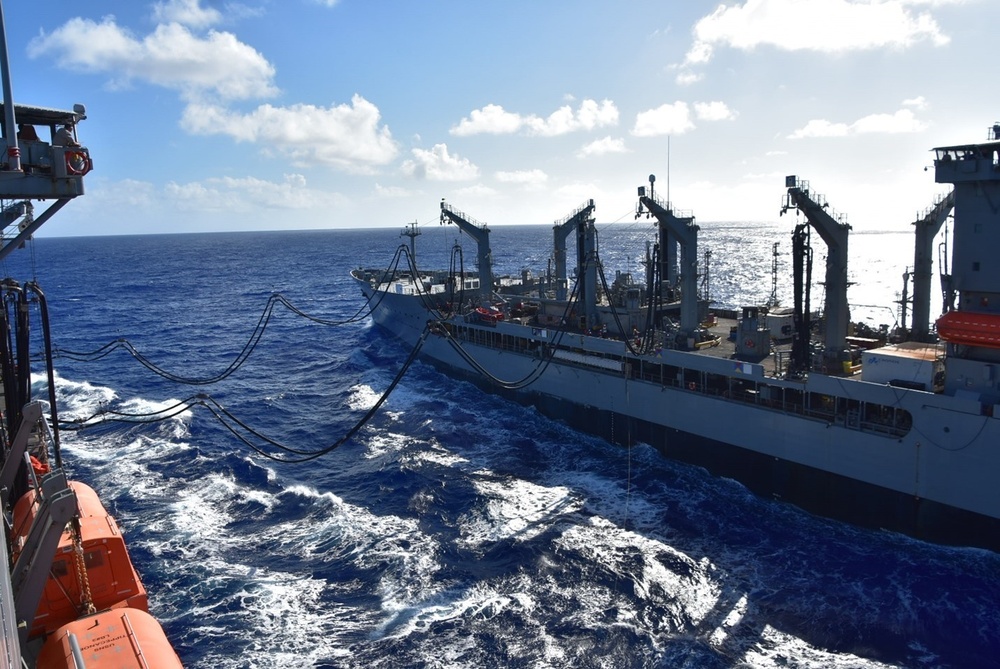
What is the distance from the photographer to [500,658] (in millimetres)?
20188

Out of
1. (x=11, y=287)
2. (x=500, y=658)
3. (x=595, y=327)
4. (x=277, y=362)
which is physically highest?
(x=11, y=287)

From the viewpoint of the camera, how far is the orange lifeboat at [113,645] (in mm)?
11367

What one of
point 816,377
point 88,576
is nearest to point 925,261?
point 816,377

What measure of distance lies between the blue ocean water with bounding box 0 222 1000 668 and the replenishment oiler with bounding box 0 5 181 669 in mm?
6242

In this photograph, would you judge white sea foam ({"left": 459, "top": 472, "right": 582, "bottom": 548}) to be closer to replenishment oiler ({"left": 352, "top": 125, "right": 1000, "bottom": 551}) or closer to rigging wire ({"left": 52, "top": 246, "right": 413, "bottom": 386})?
replenishment oiler ({"left": 352, "top": 125, "right": 1000, "bottom": 551})

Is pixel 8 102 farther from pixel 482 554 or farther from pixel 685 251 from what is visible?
pixel 685 251

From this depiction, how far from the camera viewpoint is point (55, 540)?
11531mm

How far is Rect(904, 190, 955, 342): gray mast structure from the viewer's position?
111 feet

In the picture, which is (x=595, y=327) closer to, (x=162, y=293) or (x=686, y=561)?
(x=686, y=561)

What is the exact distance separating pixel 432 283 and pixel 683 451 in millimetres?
36403

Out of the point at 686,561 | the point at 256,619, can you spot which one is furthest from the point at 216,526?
the point at 686,561

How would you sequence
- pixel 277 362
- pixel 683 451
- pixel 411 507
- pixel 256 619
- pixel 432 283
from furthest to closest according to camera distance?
pixel 432 283 < pixel 277 362 < pixel 683 451 < pixel 411 507 < pixel 256 619

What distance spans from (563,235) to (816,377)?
928 inches

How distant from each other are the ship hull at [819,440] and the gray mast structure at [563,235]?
7.92 meters
